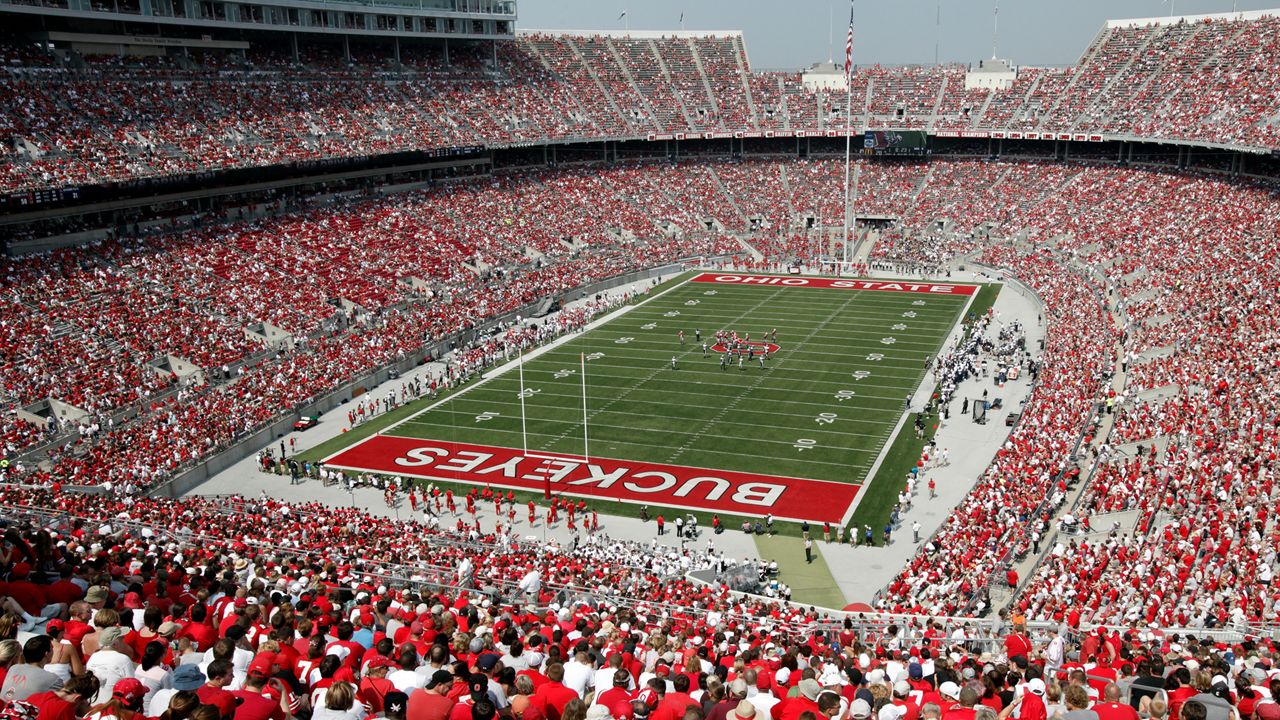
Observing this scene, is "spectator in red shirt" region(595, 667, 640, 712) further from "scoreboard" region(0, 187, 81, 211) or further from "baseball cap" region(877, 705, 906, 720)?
"scoreboard" region(0, 187, 81, 211)

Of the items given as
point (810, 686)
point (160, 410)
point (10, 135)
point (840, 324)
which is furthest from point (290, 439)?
point (810, 686)

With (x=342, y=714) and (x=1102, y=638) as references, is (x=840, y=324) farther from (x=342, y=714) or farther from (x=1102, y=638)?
(x=342, y=714)

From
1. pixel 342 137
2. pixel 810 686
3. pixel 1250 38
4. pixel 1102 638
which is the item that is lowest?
pixel 1102 638

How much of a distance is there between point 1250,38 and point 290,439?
5312 centimetres

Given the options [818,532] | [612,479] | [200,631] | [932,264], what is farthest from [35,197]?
[932,264]

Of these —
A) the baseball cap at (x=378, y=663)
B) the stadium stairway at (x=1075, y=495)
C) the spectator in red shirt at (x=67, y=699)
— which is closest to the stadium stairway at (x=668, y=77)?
the stadium stairway at (x=1075, y=495)

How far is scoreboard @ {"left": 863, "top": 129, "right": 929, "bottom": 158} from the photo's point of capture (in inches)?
2512

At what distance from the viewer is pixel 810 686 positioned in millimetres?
6969

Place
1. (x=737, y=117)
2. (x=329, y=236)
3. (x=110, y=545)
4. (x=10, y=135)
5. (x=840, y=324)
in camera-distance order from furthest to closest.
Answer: (x=737, y=117), (x=329, y=236), (x=840, y=324), (x=10, y=135), (x=110, y=545)

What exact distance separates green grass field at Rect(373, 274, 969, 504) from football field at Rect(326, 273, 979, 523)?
0.25ft

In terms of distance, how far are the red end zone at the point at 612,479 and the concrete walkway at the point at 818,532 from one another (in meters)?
1.33

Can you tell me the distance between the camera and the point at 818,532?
22.5 metres

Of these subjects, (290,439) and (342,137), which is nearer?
(290,439)

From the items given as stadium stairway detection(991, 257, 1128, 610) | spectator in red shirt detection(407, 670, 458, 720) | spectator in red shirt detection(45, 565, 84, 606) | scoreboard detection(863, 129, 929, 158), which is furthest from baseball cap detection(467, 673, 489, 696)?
scoreboard detection(863, 129, 929, 158)
